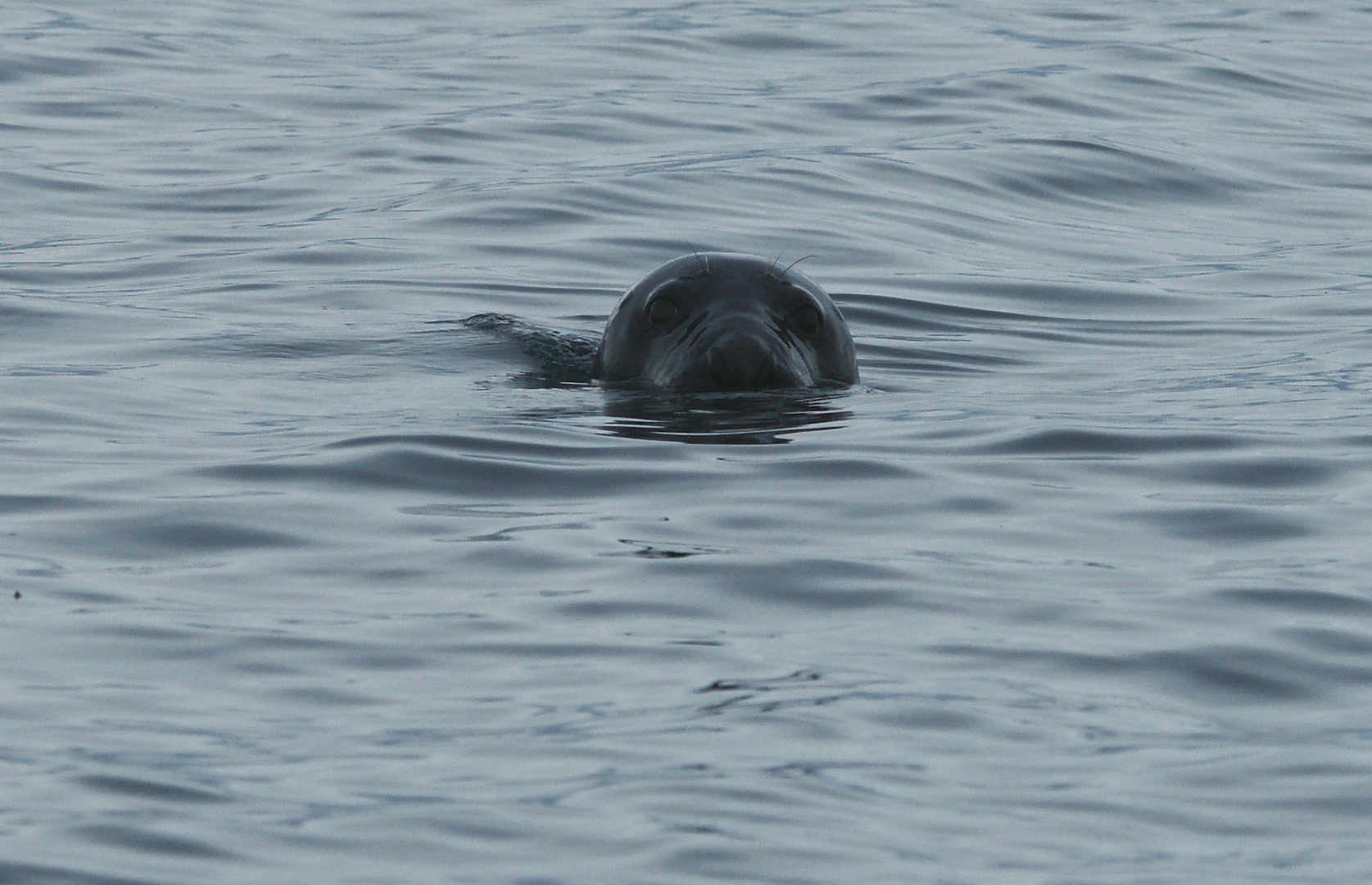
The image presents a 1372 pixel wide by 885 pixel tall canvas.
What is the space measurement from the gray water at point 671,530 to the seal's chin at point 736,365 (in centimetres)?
13

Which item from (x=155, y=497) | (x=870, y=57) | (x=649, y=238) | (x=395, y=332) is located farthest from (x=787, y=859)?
(x=870, y=57)

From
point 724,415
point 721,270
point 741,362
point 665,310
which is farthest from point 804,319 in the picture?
point 724,415

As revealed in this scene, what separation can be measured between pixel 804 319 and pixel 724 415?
0.76 metres

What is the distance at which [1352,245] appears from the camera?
44.1ft

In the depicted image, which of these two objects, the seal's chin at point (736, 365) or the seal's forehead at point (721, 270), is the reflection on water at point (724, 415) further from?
the seal's forehead at point (721, 270)

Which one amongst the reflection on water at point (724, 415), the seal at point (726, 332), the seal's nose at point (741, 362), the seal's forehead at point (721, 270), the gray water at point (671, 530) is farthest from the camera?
the seal's forehead at point (721, 270)

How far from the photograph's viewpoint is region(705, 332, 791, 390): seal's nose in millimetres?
8164

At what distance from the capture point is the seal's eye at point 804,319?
8688 mm

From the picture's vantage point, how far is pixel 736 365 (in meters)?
8.16

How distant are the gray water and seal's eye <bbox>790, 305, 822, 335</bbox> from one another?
0.33 m

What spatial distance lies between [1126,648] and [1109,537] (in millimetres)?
1122

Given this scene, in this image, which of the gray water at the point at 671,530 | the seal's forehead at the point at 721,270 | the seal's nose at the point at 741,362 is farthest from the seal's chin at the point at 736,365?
the seal's forehead at the point at 721,270

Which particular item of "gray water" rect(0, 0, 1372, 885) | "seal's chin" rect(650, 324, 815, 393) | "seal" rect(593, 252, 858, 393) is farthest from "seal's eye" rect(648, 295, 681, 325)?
"gray water" rect(0, 0, 1372, 885)

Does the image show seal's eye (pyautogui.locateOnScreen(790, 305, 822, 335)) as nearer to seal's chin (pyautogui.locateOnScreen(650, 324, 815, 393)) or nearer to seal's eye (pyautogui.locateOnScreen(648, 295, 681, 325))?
seal's chin (pyautogui.locateOnScreen(650, 324, 815, 393))
